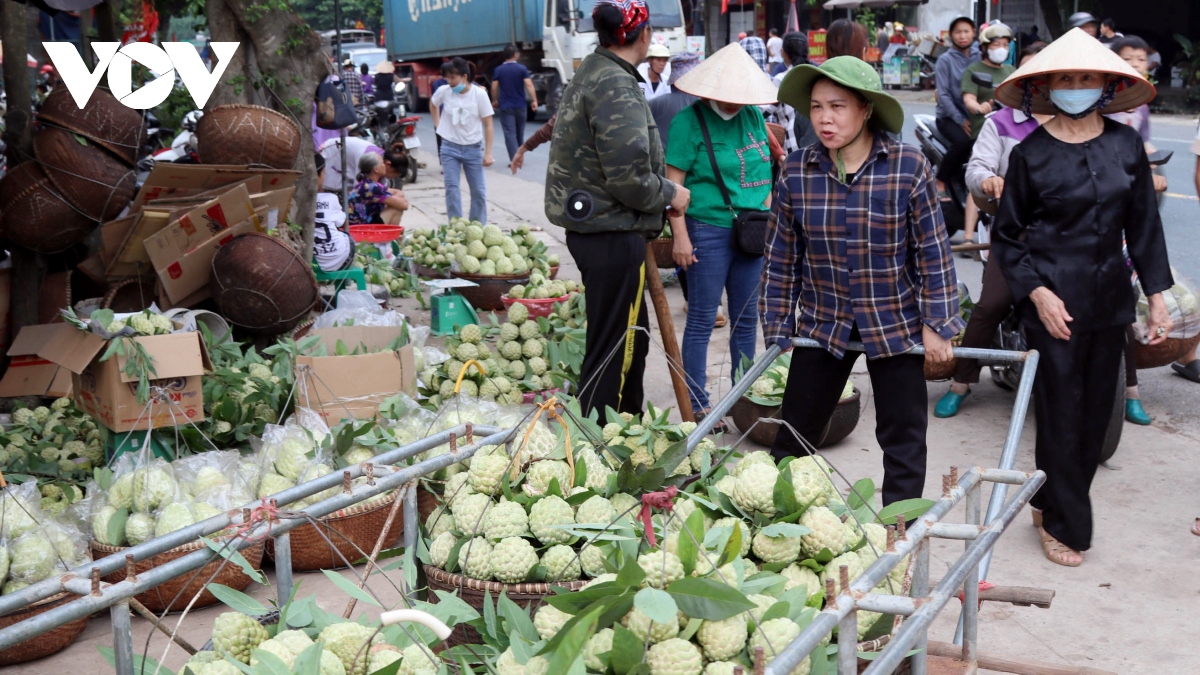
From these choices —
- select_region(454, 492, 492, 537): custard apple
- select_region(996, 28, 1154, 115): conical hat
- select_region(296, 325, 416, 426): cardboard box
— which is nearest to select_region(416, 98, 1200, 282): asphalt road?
select_region(996, 28, 1154, 115): conical hat

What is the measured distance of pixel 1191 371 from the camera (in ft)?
19.4

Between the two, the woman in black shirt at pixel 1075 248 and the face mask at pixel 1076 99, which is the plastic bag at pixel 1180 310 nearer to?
the woman in black shirt at pixel 1075 248

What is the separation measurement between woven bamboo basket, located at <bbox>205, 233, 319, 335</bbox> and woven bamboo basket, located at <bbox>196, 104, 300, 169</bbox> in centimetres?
55

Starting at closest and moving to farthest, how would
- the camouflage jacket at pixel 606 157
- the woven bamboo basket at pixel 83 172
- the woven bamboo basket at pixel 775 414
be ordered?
the camouflage jacket at pixel 606 157, the woven bamboo basket at pixel 775 414, the woven bamboo basket at pixel 83 172

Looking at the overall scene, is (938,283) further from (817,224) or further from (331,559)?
(331,559)

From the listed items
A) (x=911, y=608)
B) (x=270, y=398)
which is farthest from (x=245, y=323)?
(x=911, y=608)

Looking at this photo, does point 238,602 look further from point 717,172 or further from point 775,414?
point 717,172

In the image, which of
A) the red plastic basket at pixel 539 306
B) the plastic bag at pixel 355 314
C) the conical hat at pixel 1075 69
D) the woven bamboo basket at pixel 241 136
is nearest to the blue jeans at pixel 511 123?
the plastic bag at pixel 355 314

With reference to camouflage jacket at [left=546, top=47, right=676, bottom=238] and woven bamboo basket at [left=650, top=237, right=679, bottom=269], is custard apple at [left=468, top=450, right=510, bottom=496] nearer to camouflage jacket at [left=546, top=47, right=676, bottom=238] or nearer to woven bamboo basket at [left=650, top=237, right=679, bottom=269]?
camouflage jacket at [left=546, top=47, right=676, bottom=238]

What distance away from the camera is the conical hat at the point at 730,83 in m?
4.85

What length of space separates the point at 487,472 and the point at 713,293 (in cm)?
261

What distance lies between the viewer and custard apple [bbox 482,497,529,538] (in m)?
2.57

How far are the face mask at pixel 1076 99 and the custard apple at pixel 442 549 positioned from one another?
98.8 inches

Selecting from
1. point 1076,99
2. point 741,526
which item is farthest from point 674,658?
point 1076,99
